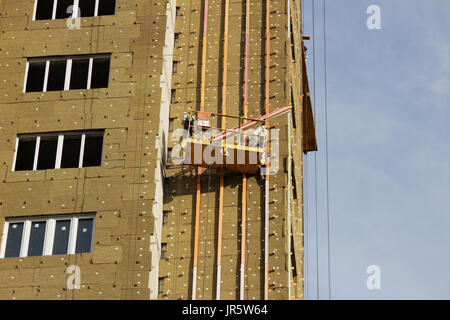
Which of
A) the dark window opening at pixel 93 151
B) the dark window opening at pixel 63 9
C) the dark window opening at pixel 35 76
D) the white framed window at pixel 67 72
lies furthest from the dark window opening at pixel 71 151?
Answer: the dark window opening at pixel 63 9

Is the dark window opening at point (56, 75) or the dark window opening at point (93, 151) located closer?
the dark window opening at point (93, 151)

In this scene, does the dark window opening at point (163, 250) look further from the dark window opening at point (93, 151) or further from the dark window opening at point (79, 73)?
the dark window opening at point (79, 73)

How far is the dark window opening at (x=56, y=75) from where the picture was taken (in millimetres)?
59438

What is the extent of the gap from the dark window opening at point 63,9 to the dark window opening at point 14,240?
11.8 metres

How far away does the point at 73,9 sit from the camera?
6078 centimetres

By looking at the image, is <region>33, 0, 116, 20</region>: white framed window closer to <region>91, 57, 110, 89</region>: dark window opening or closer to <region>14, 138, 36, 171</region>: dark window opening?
<region>91, 57, 110, 89</region>: dark window opening

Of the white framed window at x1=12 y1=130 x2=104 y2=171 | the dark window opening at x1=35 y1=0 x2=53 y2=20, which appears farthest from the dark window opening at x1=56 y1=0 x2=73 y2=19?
the white framed window at x1=12 y1=130 x2=104 y2=171

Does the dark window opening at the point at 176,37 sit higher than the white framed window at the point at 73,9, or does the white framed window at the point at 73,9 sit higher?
the white framed window at the point at 73,9

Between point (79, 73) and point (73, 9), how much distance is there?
3593 millimetres

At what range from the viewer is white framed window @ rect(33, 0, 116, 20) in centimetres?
6084

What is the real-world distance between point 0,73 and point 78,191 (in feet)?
A: 27.0

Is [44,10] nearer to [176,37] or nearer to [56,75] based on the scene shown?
[56,75]

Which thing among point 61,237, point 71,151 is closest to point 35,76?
point 71,151
